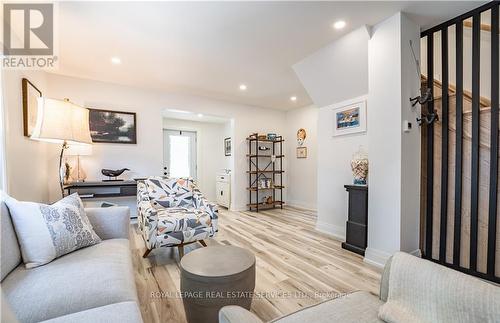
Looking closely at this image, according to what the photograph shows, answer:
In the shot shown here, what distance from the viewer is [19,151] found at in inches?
89.4

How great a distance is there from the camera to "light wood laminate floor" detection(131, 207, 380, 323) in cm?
158

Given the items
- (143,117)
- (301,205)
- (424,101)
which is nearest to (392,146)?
(424,101)

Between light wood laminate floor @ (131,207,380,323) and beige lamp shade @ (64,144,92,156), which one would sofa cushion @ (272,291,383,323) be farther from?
beige lamp shade @ (64,144,92,156)

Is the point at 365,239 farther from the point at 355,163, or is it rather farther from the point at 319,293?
the point at 319,293

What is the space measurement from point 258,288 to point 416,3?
2.76 m

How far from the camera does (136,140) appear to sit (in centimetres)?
374

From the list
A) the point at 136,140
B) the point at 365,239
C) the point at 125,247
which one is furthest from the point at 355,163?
the point at 136,140

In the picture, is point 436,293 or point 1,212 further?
point 1,212

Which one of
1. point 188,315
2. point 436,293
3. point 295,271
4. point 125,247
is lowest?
point 295,271

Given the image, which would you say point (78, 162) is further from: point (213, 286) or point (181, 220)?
point (213, 286)

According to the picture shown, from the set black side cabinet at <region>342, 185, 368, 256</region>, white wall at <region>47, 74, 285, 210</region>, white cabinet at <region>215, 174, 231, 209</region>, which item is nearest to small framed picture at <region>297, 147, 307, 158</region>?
white wall at <region>47, 74, 285, 210</region>

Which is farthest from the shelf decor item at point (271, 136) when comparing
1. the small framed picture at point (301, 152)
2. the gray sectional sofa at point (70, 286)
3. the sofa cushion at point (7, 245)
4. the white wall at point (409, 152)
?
the sofa cushion at point (7, 245)

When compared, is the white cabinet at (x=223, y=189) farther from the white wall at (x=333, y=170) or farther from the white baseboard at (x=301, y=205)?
the white wall at (x=333, y=170)

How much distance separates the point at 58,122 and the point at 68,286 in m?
1.28
